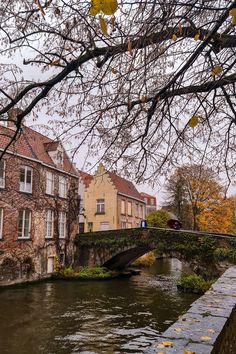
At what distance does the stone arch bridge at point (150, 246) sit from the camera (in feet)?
60.8

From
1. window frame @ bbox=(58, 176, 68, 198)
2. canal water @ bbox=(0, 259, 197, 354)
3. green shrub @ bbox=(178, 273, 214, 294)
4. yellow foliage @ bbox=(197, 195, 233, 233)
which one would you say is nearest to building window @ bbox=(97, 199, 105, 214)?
yellow foliage @ bbox=(197, 195, 233, 233)

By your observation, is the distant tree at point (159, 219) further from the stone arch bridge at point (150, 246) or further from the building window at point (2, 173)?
the building window at point (2, 173)

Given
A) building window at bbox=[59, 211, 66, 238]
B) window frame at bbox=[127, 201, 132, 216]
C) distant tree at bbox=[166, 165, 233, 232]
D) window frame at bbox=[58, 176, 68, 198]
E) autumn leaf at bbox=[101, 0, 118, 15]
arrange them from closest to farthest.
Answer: autumn leaf at bbox=[101, 0, 118, 15], window frame at bbox=[58, 176, 68, 198], building window at bbox=[59, 211, 66, 238], distant tree at bbox=[166, 165, 233, 232], window frame at bbox=[127, 201, 132, 216]

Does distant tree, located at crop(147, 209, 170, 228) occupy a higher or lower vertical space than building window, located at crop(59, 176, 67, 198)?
lower

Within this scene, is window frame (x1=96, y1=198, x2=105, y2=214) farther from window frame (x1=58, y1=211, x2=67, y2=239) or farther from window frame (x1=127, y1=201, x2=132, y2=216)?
window frame (x1=58, y1=211, x2=67, y2=239)

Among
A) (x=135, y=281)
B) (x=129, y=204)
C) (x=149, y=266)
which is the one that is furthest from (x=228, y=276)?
(x=129, y=204)

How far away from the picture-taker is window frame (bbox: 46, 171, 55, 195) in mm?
21922

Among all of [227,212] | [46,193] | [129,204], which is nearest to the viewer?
[46,193]

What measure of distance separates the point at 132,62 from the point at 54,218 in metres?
20.2

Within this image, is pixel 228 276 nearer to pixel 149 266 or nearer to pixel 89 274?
pixel 89 274

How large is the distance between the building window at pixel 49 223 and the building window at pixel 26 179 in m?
2.42

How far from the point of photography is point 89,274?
72.6ft

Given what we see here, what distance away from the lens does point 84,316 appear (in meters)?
12.3

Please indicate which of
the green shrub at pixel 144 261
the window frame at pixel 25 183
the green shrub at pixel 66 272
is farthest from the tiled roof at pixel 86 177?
the green shrub at pixel 144 261
